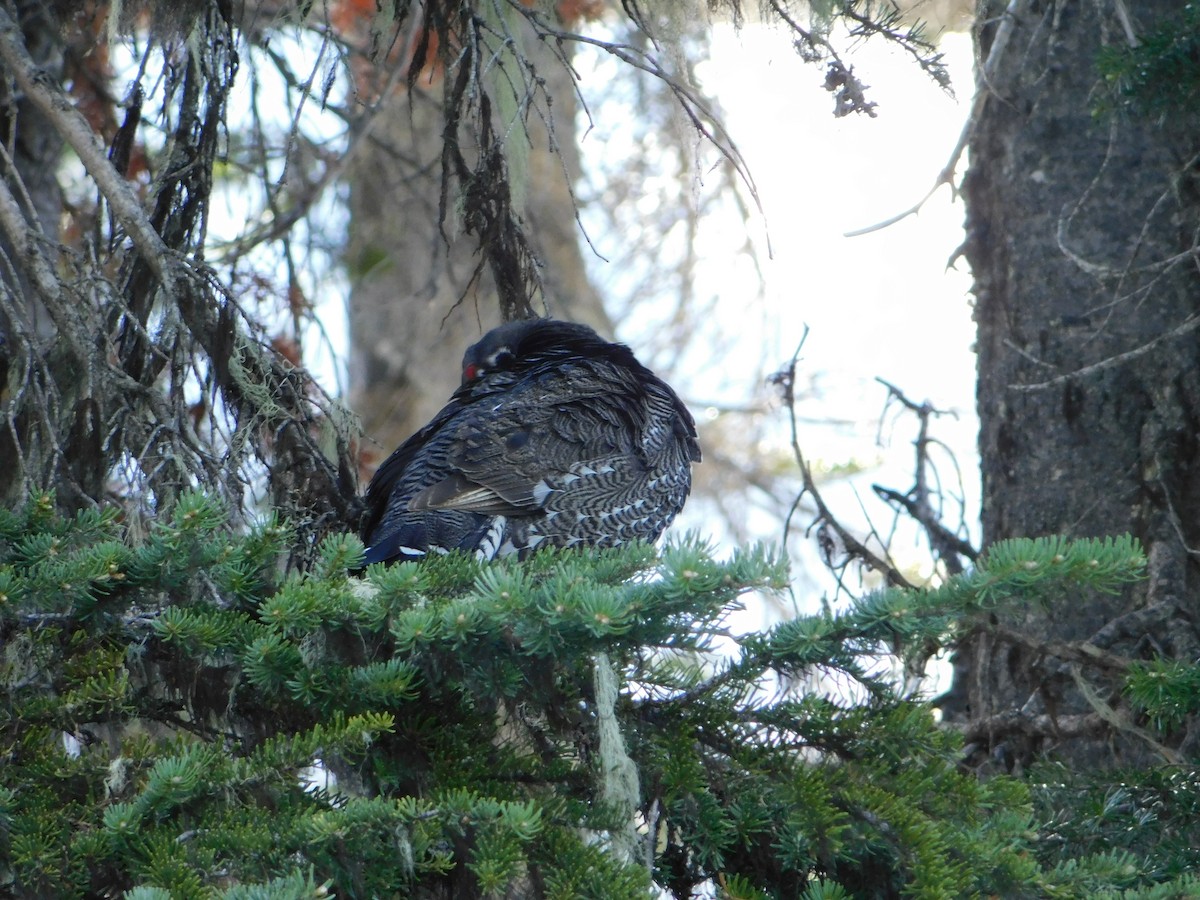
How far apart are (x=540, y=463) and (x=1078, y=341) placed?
6.32 ft

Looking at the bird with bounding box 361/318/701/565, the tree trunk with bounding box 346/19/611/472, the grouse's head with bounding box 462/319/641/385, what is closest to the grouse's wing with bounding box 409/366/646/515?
the bird with bounding box 361/318/701/565

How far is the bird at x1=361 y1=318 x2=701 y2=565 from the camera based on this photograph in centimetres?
382

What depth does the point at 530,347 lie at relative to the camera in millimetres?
4723

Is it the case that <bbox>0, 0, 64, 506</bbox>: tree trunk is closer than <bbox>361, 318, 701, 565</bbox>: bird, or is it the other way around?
<bbox>361, 318, 701, 565</bbox>: bird

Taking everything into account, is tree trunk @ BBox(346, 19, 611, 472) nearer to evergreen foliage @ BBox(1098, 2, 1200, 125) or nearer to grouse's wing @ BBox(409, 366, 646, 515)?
grouse's wing @ BBox(409, 366, 646, 515)

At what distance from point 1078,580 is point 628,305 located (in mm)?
8409

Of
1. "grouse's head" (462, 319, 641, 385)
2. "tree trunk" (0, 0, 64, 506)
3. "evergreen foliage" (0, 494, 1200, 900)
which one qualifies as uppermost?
"tree trunk" (0, 0, 64, 506)

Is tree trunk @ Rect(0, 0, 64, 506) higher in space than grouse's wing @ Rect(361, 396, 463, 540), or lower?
higher

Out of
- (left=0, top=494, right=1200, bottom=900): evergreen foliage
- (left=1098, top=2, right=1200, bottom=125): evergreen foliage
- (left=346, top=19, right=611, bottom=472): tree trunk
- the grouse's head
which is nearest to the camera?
(left=0, top=494, right=1200, bottom=900): evergreen foliage

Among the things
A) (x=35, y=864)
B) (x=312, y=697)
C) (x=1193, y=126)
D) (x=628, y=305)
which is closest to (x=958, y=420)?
(x=1193, y=126)

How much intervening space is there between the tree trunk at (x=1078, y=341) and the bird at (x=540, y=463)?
46.9 inches

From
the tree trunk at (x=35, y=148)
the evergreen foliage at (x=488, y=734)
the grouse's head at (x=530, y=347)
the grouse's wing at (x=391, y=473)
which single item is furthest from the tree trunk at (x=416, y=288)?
the evergreen foliage at (x=488, y=734)

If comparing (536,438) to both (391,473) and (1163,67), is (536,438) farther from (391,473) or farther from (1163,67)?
→ (1163,67)

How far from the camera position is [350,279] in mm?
8008
